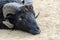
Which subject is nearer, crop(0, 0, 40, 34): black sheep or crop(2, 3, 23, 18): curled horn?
crop(0, 0, 40, 34): black sheep

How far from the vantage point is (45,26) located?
14.4 feet

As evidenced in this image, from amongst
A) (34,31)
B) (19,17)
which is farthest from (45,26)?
(19,17)

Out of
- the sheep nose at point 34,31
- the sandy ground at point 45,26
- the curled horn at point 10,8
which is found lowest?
the sandy ground at point 45,26

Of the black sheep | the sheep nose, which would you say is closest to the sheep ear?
the black sheep

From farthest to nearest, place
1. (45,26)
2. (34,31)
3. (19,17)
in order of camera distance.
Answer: (45,26) < (19,17) < (34,31)

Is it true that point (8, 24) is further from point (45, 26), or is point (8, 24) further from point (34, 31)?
point (45, 26)

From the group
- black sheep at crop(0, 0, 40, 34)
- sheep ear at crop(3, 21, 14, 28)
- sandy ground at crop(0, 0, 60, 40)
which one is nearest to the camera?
sandy ground at crop(0, 0, 60, 40)

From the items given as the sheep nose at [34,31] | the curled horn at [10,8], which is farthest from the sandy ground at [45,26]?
the curled horn at [10,8]

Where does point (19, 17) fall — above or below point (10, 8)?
below

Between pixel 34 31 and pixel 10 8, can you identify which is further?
pixel 10 8

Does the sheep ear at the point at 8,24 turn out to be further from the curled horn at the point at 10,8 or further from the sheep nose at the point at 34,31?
the sheep nose at the point at 34,31

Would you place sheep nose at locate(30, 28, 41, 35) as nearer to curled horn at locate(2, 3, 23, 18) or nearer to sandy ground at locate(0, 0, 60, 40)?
sandy ground at locate(0, 0, 60, 40)

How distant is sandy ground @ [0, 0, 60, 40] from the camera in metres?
3.95

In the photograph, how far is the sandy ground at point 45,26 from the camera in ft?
13.0
